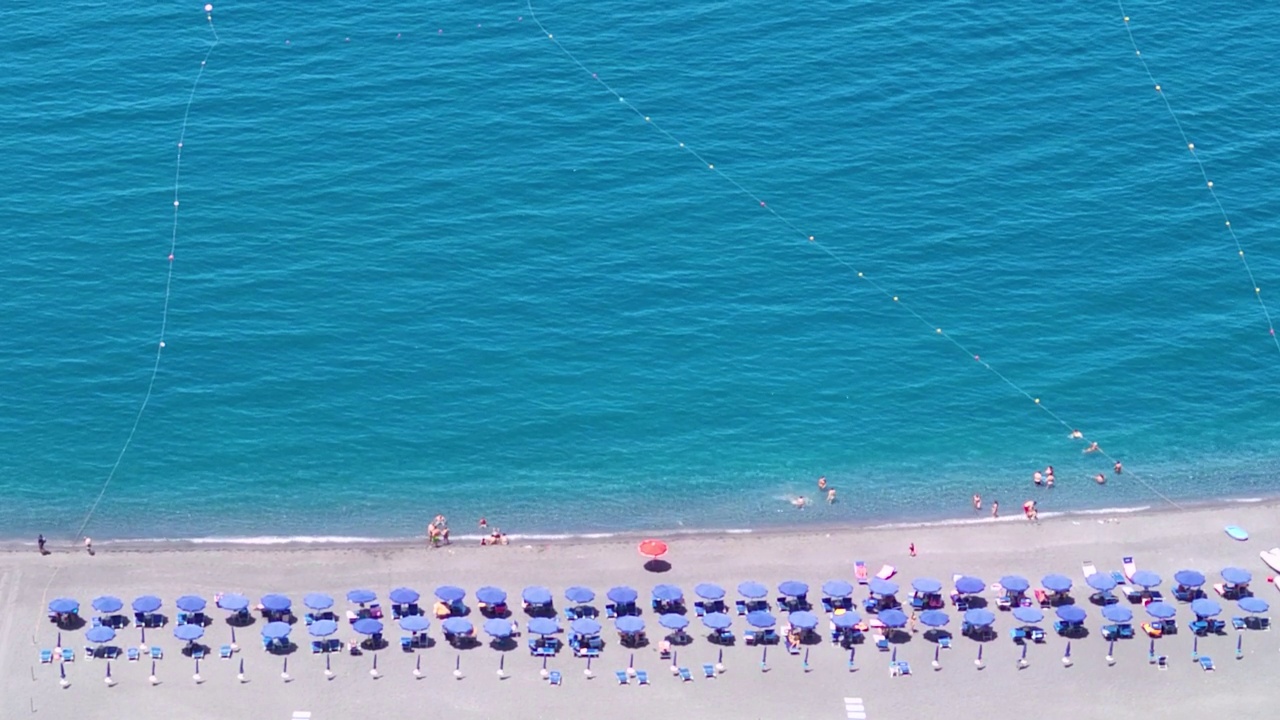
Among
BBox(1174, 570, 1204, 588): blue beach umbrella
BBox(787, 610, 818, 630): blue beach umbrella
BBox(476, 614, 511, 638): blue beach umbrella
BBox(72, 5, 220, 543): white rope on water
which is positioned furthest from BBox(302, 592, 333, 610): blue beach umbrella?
BBox(1174, 570, 1204, 588): blue beach umbrella

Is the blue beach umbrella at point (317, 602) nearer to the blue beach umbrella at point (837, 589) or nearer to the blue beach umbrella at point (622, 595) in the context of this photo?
the blue beach umbrella at point (622, 595)

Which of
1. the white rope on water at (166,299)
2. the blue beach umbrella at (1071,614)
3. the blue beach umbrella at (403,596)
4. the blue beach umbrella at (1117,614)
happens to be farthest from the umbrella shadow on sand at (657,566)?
the white rope on water at (166,299)

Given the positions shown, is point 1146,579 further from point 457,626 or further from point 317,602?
point 317,602

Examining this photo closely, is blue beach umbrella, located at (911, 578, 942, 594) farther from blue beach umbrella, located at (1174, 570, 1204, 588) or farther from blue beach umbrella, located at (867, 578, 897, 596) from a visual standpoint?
blue beach umbrella, located at (1174, 570, 1204, 588)

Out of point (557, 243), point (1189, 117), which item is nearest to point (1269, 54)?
point (1189, 117)

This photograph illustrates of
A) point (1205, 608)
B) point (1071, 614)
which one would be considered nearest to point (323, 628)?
point (1071, 614)

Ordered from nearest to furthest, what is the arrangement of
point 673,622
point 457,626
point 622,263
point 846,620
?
1. point 457,626
2. point 673,622
3. point 846,620
4. point 622,263
